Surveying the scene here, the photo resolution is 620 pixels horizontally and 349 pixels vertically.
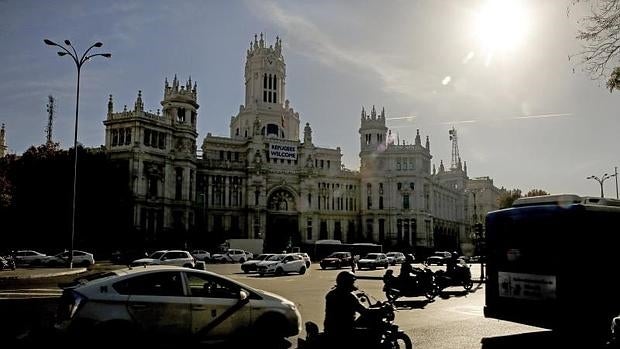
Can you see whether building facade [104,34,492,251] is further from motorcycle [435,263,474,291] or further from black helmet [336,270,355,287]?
black helmet [336,270,355,287]

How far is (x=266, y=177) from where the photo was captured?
83.8 m

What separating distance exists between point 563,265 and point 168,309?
7.51 metres

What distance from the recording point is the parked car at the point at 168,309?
796 cm

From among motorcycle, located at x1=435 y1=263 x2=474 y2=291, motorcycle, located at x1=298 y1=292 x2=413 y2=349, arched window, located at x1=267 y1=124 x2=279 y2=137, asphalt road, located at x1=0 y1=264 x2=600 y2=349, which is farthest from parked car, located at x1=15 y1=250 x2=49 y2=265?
arched window, located at x1=267 y1=124 x2=279 y2=137

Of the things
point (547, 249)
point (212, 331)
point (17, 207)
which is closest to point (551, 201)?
point (547, 249)

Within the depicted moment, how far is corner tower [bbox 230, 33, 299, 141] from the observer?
92.8 metres

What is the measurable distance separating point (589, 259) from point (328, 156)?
3227 inches

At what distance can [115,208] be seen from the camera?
187 ft

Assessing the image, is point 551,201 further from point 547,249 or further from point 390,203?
point 390,203

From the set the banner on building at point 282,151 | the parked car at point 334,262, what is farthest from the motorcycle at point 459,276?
the banner on building at point 282,151

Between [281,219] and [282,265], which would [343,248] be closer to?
[281,219]

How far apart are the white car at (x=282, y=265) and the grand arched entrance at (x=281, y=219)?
143 ft

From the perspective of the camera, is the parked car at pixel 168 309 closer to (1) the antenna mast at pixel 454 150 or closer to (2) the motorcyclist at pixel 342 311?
(2) the motorcyclist at pixel 342 311

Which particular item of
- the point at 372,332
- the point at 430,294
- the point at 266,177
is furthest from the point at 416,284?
the point at 266,177
